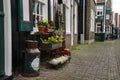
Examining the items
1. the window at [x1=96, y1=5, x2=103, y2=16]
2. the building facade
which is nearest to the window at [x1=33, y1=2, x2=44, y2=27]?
the building facade

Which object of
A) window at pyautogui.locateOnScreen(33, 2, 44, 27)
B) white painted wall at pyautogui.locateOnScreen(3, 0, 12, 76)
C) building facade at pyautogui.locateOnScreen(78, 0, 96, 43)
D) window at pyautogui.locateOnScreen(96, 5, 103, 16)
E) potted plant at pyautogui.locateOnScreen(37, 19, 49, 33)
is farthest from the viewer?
window at pyautogui.locateOnScreen(96, 5, 103, 16)

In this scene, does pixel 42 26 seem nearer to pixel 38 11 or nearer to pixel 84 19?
pixel 38 11

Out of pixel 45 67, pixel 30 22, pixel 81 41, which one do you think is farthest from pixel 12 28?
pixel 81 41

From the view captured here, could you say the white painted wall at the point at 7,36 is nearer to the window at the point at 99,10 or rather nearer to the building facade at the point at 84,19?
the building facade at the point at 84,19

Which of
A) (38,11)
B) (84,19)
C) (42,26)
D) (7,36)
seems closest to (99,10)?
(84,19)

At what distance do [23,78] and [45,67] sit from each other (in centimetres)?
156

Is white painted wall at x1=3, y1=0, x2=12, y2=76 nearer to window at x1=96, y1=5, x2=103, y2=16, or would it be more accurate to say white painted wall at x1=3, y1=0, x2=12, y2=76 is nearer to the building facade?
the building facade

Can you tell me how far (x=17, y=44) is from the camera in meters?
5.93

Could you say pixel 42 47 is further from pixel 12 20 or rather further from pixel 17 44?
pixel 12 20

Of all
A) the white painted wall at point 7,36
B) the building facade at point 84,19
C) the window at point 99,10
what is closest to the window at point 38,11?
the white painted wall at point 7,36

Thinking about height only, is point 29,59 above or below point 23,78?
above

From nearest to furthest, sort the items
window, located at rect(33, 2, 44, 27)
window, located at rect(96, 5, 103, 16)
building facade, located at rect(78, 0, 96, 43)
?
window, located at rect(33, 2, 44, 27) < building facade, located at rect(78, 0, 96, 43) < window, located at rect(96, 5, 103, 16)

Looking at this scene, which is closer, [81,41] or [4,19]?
[4,19]

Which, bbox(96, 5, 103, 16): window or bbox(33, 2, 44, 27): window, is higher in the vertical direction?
A: bbox(96, 5, 103, 16): window
